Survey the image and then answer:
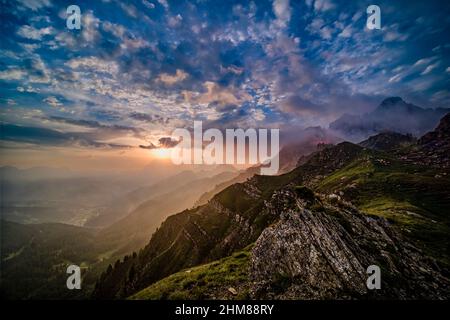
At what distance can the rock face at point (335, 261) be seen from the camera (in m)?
26.6

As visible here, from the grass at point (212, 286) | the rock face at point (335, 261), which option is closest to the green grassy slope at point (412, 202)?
the rock face at point (335, 261)

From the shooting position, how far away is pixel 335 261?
28531mm

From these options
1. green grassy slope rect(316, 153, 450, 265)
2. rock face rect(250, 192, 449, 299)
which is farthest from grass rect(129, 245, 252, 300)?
green grassy slope rect(316, 153, 450, 265)

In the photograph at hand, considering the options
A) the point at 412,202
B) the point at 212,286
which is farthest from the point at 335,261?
the point at 412,202

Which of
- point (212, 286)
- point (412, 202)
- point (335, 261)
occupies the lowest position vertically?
point (212, 286)

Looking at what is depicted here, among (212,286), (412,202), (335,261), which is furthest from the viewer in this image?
(412,202)

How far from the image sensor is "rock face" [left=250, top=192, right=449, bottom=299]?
2659cm

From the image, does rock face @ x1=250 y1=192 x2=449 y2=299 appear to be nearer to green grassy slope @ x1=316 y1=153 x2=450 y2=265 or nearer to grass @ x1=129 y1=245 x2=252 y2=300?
grass @ x1=129 y1=245 x2=252 y2=300

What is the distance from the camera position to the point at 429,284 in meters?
28.8

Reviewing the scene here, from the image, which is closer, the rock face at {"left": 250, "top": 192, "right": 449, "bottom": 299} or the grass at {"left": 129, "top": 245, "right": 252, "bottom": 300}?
the rock face at {"left": 250, "top": 192, "right": 449, "bottom": 299}

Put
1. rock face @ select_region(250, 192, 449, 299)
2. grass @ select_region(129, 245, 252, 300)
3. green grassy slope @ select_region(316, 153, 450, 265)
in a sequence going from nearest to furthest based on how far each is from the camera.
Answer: rock face @ select_region(250, 192, 449, 299)
grass @ select_region(129, 245, 252, 300)
green grassy slope @ select_region(316, 153, 450, 265)

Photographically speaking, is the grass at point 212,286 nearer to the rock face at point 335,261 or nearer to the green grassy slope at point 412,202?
the rock face at point 335,261

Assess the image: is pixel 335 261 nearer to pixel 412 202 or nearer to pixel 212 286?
pixel 212 286
